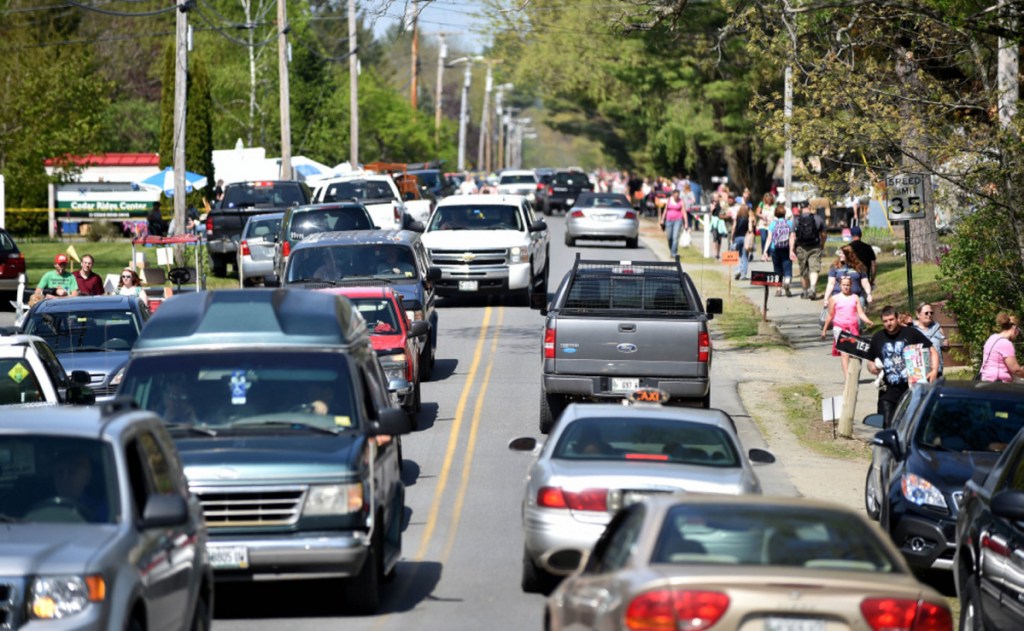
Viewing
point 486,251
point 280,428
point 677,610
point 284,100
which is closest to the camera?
point 677,610

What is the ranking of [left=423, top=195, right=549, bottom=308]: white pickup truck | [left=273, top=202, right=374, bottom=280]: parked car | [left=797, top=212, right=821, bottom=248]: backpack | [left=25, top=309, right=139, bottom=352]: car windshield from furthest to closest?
[left=797, top=212, right=821, bottom=248]: backpack < [left=273, top=202, right=374, bottom=280]: parked car < [left=423, top=195, right=549, bottom=308]: white pickup truck < [left=25, top=309, right=139, bottom=352]: car windshield

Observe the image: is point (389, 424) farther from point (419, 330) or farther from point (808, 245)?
point (808, 245)

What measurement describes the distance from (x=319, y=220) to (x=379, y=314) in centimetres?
1271

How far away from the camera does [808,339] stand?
3062cm

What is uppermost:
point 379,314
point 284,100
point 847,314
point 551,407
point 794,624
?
point 284,100

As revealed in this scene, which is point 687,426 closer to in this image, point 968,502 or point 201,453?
point 968,502

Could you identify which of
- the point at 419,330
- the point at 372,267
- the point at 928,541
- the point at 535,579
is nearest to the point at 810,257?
the point at 372,267

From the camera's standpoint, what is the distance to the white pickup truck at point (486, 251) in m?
31.5

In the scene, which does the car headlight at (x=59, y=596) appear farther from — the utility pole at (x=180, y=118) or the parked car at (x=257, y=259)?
the utility pole at (x=180, y=118)

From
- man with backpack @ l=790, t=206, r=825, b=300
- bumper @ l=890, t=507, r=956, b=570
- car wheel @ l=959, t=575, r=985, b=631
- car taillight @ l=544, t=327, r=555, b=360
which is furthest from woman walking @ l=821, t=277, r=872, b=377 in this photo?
car wheel @ l=959, t=575, r=985, b=631

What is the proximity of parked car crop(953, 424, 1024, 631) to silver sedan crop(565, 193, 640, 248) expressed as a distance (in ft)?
123

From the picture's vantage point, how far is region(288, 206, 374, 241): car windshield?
108ft

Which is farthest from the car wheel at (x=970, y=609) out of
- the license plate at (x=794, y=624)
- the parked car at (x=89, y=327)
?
the parked car at (x=89, y=327)

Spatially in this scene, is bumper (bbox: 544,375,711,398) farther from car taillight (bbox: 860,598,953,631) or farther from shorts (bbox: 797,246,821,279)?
shorts (bbox: 797,246,821,279)
